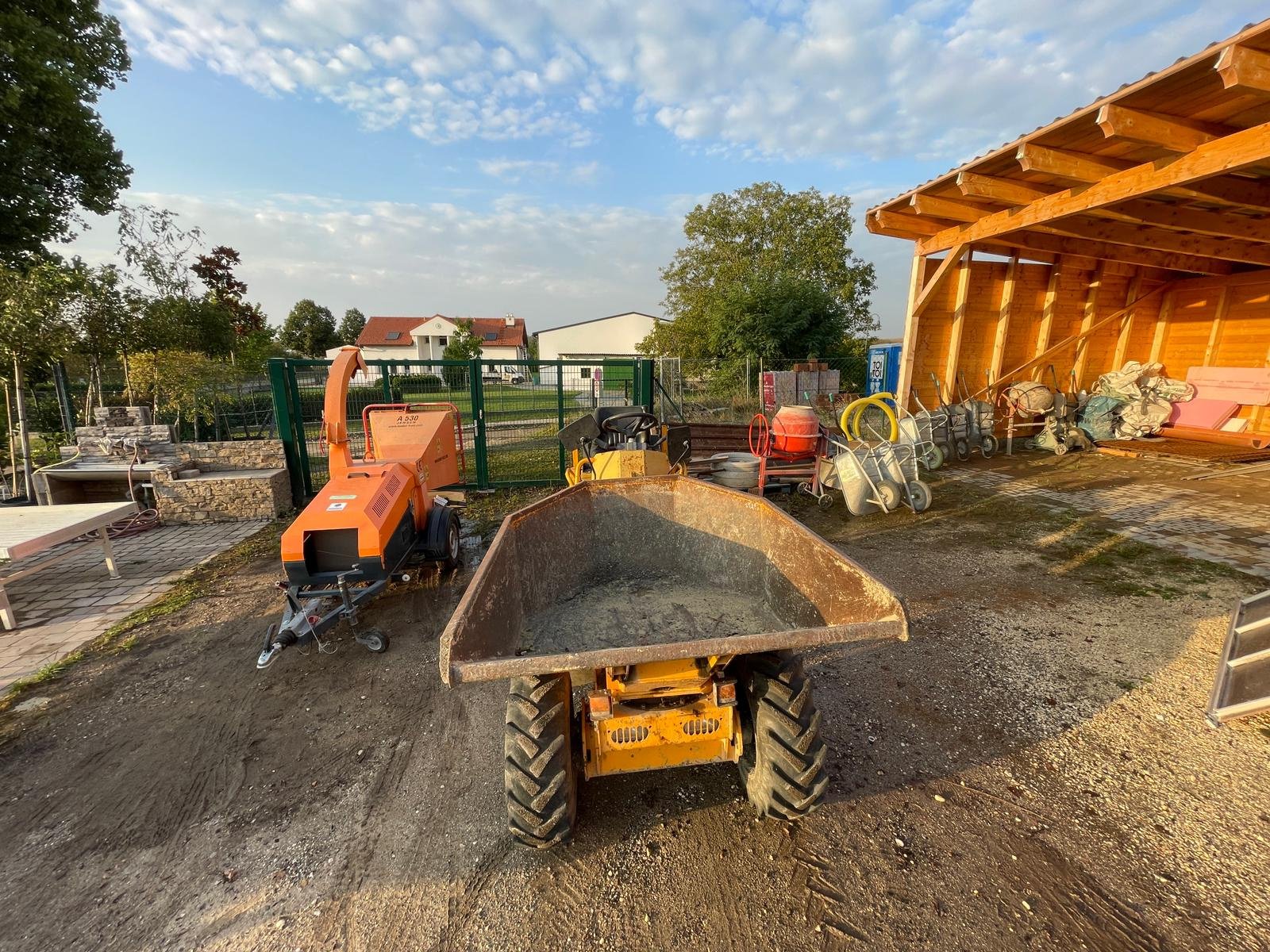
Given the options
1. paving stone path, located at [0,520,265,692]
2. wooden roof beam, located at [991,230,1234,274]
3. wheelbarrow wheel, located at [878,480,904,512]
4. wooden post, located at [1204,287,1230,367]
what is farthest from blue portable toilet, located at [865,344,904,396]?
paving stone path, located at [0,520,265,692]

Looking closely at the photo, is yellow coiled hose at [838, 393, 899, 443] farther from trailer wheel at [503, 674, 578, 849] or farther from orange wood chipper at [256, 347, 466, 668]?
trailer wheel at [503, 674, 578, 849]

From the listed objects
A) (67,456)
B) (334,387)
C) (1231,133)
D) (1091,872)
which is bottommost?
(1091,872)

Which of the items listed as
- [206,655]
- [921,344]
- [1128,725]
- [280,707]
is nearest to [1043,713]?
[1128,725]

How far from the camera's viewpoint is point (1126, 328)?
10.9 meters

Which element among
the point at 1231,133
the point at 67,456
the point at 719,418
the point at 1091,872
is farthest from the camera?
the point at 719,418

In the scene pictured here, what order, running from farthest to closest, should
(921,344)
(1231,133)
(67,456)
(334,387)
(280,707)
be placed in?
1. (921,344)
2. (67,456)
3. (1231,133)
4. (334,387)
5. (280,707)

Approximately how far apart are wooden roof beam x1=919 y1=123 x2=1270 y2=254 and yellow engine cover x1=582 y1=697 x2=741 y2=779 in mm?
6545

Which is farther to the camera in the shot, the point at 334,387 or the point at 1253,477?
the point at 1253,477

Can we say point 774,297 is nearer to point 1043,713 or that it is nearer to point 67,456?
point 1043,713

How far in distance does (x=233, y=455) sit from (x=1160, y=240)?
1430cm

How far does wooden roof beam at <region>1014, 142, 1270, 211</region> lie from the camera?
Result: 18.0ft

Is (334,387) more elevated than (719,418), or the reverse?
(334,387)

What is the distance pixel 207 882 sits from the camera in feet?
6.79

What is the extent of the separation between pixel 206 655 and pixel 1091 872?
5192 mm
